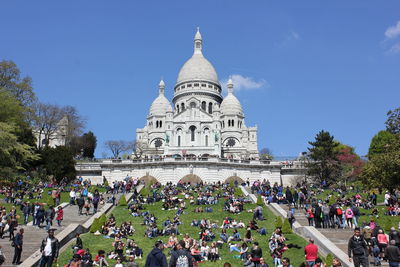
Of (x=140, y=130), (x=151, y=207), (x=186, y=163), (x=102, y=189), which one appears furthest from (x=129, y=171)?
(x=140, y=130)

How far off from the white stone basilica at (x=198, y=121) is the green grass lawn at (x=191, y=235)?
3775 centimetres

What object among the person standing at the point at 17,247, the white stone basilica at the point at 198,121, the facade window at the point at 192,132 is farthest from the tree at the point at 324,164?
the person standing at the point at 17,247

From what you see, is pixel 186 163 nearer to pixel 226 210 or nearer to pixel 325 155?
pixel 325 155

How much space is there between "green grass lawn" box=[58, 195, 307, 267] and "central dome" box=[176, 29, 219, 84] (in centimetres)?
6354

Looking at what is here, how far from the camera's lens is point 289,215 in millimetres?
21438

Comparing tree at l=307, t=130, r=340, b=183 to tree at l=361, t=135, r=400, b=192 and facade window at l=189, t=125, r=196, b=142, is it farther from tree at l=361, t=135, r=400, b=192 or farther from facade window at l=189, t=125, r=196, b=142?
facade window at l=189, t=125, r=196, b=142

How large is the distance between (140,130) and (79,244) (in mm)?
77871

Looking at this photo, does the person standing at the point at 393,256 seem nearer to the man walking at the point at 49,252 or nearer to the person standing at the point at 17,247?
the man walking at the point at 49,252

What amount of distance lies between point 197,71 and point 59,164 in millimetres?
50230

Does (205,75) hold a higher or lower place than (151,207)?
higher

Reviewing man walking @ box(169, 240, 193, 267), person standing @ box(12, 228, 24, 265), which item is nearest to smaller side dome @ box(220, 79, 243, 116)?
person standing @ box(12, 228, 24, 265)

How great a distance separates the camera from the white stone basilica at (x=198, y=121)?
227ft

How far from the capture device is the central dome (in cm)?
9081

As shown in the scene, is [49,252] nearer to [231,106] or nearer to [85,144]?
[85,144]
